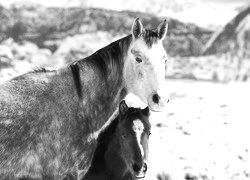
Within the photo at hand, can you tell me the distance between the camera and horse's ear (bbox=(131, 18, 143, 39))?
5504mm

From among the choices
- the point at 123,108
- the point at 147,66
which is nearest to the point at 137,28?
the point at 147,66

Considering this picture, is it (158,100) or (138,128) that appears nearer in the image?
(158,100)

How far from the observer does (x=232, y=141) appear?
379 inches

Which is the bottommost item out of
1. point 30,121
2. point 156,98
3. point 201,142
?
point 201,142

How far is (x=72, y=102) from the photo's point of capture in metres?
5.53

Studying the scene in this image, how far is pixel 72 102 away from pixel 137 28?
141 centimetres

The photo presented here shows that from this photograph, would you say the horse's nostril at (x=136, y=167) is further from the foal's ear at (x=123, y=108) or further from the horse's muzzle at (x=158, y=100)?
the foal's ear at (x=123, y=108)

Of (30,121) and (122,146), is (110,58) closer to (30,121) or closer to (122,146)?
(122,146)

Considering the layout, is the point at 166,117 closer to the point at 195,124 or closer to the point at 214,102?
the point at 195,124

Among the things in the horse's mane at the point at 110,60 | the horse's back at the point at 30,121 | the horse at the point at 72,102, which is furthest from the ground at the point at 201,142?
the horse's back at the point at 30,121

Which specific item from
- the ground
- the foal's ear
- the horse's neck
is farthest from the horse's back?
the ground

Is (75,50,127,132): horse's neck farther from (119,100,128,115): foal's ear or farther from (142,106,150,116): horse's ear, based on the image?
(142,106,150,116): horse's ear

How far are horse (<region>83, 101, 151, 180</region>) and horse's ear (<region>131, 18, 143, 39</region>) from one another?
1069mm

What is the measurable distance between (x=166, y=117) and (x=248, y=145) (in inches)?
92.0
